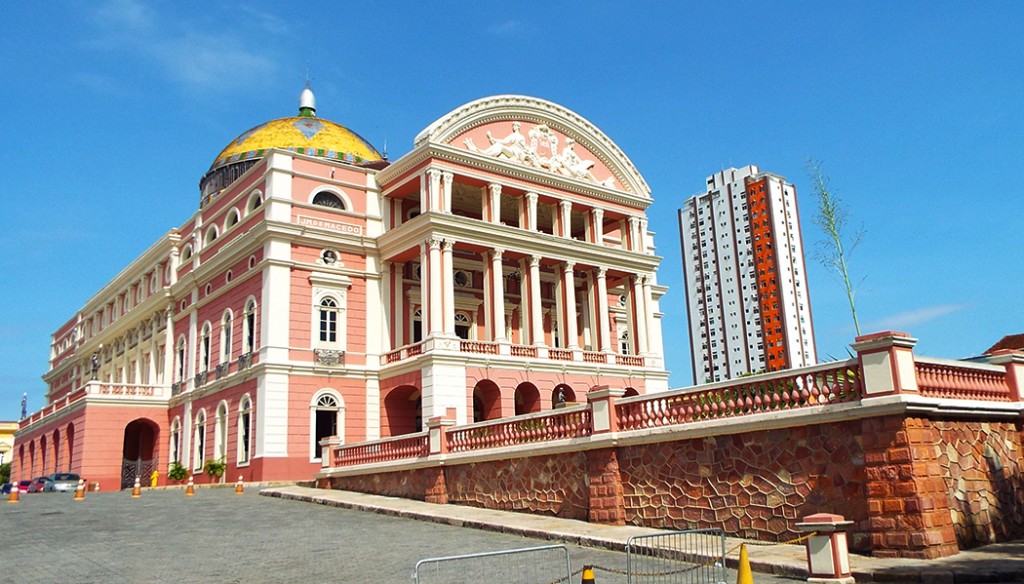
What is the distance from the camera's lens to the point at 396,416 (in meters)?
31.8

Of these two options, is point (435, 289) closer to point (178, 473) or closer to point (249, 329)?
point (249, 329)

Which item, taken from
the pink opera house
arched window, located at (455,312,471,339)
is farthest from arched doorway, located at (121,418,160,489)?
arched window, located at (455,312,471,339)

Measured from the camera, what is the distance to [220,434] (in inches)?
1264

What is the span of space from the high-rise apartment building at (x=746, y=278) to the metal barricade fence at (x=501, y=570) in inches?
3214

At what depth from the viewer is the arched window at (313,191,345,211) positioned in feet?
106

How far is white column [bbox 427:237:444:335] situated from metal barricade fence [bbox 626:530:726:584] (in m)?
16.6

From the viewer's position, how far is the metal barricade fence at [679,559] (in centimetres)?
1067

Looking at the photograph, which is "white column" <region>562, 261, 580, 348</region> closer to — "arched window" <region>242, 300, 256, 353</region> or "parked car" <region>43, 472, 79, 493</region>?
"arched window" <region>242, 300, 256, 353</region>

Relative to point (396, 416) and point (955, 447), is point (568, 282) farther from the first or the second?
point (955, 447)

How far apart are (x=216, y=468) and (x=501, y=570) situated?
21937mm

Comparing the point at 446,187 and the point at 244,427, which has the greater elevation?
the point at 446,187

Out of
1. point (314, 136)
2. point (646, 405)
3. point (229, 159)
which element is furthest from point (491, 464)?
point (229, 159)

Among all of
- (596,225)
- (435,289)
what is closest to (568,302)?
(596,225)

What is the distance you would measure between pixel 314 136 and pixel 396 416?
14924mm
